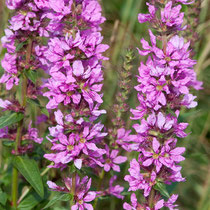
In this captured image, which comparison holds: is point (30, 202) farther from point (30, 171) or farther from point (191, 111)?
point (191, 111)

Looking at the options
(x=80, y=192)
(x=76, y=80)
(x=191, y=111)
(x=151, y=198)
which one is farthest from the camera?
(x=191, y=111)

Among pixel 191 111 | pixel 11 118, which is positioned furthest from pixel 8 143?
pixel 191 111

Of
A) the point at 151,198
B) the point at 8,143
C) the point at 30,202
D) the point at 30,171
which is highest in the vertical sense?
the point at 151,198

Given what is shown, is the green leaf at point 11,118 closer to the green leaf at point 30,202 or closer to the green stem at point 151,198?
the green leaf at point 30,202

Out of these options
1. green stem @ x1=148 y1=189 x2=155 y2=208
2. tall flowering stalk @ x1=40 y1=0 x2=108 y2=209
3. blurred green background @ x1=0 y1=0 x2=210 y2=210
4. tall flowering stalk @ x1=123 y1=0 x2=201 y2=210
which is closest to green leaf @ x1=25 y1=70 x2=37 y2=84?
tall flowering stalk @ x1=40 y1=0 x2=108 y2=209

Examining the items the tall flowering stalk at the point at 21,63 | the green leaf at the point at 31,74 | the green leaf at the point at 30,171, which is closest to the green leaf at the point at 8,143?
the tall flowering stalk at the point at 21,63

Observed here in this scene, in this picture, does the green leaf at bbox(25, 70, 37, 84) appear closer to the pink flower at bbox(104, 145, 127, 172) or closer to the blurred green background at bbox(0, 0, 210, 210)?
the pink flower at bbox(104, 145, 127, 172)

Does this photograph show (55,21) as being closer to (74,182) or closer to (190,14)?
(74,182)
